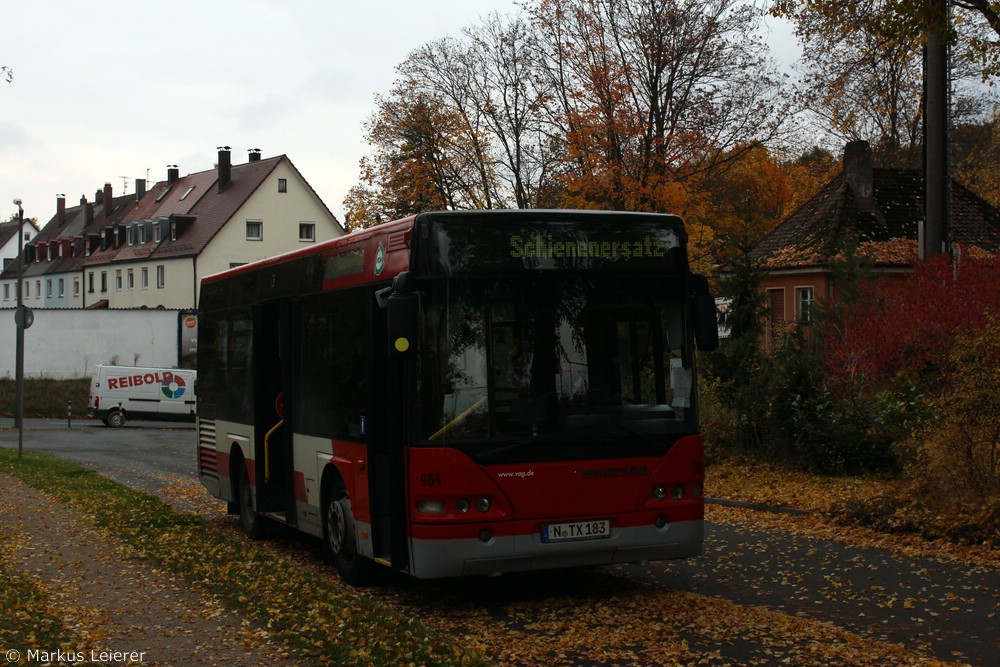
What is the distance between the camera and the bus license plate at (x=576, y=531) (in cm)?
934

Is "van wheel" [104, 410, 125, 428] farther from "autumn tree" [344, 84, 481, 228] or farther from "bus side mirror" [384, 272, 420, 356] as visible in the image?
"bus side mirror" [384, 272, 420, 356]

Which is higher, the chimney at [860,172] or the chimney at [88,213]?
the chimney at [88,213]

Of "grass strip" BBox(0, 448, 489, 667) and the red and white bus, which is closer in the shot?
"grass strip" BBox(0, 448, 489, 667)

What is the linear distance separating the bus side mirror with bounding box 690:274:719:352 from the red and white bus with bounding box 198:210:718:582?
2 centimetres

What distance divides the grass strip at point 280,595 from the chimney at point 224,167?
64968 mm

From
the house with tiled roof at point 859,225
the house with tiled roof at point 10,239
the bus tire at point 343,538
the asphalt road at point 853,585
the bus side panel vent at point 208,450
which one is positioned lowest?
the asphalt road at point 853,585

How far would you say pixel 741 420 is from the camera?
19562 mm

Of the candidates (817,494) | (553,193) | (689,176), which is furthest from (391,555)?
(553,193)

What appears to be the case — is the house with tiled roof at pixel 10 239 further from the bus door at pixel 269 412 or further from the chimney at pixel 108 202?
A: the bus door at pixel 269 412

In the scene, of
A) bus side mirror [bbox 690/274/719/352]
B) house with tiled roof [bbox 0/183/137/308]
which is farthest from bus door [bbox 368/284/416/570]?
house with tiled roof [bbox 0/183/137/308]

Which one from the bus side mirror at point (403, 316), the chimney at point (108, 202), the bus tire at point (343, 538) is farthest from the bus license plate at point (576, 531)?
the chimney at point (108, 202)

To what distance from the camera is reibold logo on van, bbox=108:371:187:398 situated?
4797 centimetres

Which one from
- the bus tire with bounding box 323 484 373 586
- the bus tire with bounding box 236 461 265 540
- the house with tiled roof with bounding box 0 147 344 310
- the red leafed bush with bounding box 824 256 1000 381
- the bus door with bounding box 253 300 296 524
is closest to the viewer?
the bus tire with bounding box 323 484 373 586

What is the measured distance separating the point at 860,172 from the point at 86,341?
35943mm
